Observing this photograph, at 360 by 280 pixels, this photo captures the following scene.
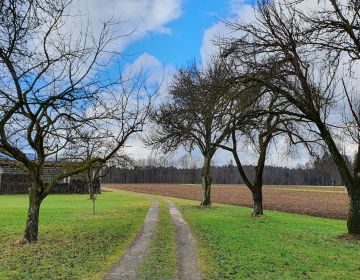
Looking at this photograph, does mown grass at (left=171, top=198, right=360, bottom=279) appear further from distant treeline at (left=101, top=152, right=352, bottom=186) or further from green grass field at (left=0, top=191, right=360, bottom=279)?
distant treeline at (left=101, top=152, right=352, bottom=186)

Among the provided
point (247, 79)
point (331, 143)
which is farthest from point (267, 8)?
point (331, 143)

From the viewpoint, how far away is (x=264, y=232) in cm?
1069

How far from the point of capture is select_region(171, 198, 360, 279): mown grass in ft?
19.4

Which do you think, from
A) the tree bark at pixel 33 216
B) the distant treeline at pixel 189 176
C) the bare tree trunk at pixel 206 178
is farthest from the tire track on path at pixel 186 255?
the distant treeline at pixel 189 176

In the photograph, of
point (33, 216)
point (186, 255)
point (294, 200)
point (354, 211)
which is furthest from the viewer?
point (294, 200)

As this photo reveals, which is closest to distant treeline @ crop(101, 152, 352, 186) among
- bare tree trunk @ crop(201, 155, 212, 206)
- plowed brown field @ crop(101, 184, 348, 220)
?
plowed brown field @ crop(101, 184, 348, 220)

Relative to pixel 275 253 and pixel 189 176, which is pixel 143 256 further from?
pixel 189 176

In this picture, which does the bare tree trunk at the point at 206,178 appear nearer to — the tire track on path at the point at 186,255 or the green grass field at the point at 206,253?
the green grass field at the point at 206,253

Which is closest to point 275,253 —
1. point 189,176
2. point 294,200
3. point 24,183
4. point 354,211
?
point 354,211

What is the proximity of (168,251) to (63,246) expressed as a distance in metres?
3.17

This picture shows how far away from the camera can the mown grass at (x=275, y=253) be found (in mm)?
5914

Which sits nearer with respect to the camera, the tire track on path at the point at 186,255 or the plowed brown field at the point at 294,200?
the tire track on path at the point at 186,255

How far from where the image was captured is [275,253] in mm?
7520

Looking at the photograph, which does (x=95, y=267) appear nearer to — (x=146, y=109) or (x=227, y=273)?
(x=227, y=273)
